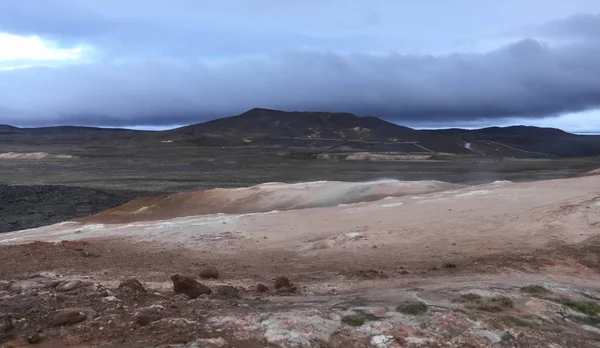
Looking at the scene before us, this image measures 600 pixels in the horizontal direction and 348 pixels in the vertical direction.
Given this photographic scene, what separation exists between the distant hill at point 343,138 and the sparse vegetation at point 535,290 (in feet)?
300

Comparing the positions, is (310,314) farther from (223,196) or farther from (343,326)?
(223,196)

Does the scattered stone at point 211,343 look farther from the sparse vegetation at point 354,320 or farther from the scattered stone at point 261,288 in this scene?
the scattered stone at point 261,288

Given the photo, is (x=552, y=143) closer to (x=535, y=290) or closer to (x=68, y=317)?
(x=535, y=290)

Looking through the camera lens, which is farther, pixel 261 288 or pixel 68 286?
pixel 261 288

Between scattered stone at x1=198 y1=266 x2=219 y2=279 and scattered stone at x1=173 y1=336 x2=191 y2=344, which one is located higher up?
scattered stone at x1=173 y1=336 x2=191 y2=344

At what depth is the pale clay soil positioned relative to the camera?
606cm

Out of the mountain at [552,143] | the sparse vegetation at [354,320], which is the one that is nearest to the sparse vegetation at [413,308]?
the sparse vegetation at [354,320]

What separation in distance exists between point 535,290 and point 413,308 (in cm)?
230

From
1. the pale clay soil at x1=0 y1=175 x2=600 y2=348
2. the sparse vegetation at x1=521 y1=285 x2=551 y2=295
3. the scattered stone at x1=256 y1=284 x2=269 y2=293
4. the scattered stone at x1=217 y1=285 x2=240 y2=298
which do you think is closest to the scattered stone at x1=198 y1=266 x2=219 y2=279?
the pale clay soil at x1=0 y1=175 x2=600 y2=348

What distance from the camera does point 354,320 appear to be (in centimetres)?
627

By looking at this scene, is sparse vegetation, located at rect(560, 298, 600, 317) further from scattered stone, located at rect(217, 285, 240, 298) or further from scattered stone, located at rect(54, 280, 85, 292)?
scattered stone, located at rect(54, 280, 85, 292)

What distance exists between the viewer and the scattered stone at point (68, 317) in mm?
6176

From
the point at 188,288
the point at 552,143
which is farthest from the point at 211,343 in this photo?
the point at 552,143

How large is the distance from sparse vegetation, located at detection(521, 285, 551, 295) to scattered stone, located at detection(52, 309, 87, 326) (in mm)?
5648
